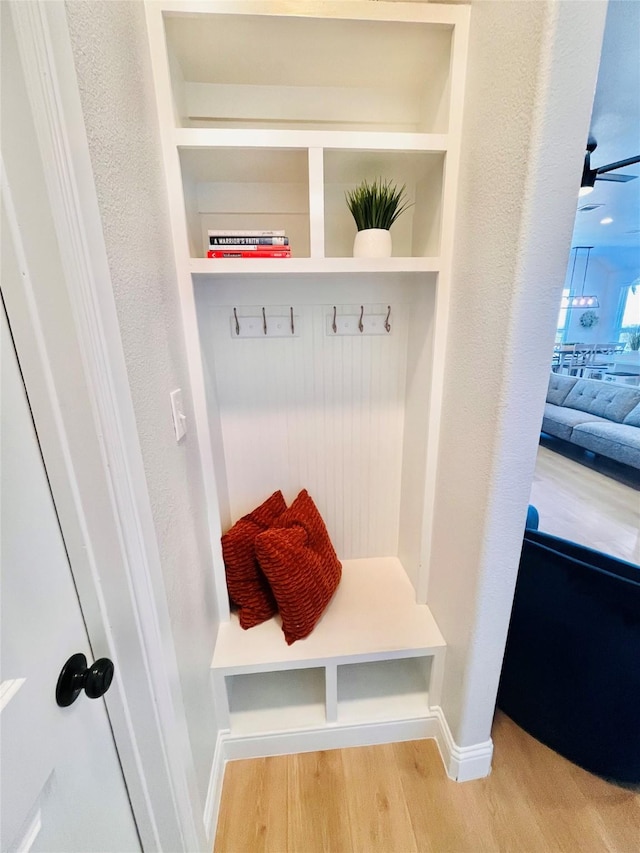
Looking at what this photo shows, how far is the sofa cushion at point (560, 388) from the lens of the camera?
5.12 metres

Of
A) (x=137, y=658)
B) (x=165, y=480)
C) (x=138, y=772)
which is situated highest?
(x=165, y=480)

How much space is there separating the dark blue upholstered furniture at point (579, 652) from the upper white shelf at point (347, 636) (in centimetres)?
33

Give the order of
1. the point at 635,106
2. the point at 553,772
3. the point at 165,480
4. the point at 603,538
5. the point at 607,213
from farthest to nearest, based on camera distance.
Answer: the point at 607,213 → the point at 603,538 → the point at 635,106 → the point at 553,772 → the point at 165,480

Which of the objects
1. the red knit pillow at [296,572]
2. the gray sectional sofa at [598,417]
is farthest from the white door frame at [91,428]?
the gray sectional sofa at [598,417]

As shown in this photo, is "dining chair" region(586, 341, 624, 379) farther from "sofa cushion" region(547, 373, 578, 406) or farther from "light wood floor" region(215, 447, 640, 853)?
"light wood floor" region(215, 447, 640, 853)

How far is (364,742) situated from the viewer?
138 centimetres

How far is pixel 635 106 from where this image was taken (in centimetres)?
205

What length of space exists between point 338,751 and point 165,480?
1279 millimetres

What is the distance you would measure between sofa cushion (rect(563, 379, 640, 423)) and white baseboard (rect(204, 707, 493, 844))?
168 inches

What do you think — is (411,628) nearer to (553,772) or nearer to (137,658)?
(553,772)

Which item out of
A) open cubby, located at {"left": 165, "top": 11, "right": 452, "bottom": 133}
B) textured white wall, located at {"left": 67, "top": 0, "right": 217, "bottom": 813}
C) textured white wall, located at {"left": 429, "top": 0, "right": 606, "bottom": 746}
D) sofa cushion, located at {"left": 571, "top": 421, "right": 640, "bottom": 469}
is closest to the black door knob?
textured white wall, located at {"left": 67, "top": 0, "right": 217, "bottom": 813}

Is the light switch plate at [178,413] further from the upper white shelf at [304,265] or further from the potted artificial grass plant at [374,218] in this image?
the potted artificial grass plant at [374,218]

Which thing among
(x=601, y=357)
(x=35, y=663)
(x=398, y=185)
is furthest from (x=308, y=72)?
(x=601, y=357)

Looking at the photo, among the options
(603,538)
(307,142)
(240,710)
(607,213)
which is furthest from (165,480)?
(607,213)
